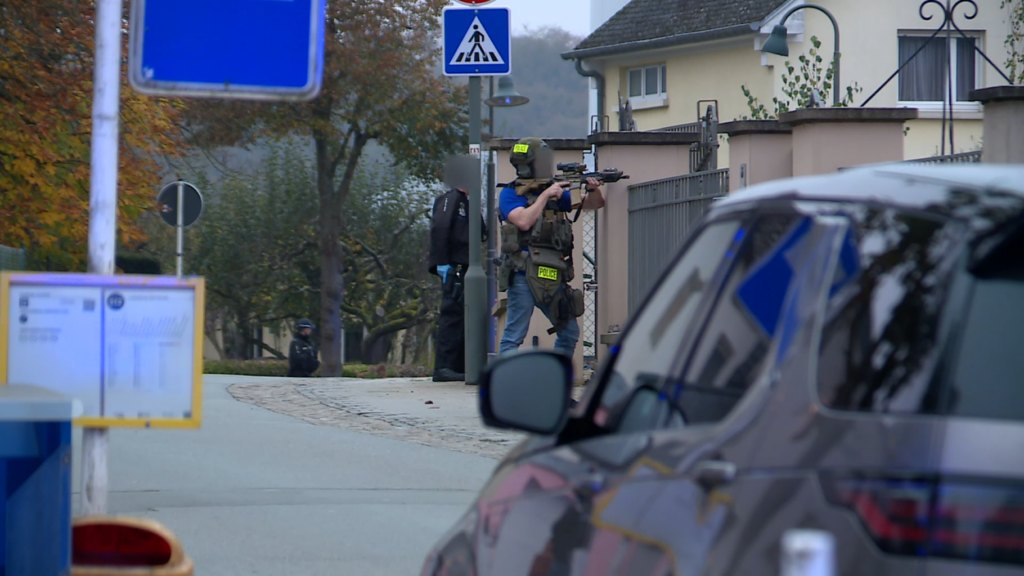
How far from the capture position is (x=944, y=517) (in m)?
1.72

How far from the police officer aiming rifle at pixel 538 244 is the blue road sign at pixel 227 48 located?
6.14 meters

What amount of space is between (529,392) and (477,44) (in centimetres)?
933

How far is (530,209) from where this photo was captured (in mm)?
10328

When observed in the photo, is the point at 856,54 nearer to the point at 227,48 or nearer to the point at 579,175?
the point at 579,175

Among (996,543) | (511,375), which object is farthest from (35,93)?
(996,543)

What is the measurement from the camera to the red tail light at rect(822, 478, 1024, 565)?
1689mm

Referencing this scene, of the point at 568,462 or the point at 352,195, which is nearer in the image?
the point at 568,462

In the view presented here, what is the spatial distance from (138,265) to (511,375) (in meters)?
35.3

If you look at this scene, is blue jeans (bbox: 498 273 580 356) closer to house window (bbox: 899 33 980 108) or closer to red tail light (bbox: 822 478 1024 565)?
red tail light (bbox: 822 478 1024 565)

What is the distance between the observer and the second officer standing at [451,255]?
12.9 metres

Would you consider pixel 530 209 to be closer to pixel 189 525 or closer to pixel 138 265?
pixel 189 525

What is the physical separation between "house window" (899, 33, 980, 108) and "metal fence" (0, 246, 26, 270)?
20325mm

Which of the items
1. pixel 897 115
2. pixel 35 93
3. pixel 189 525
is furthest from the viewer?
pixel 35 93

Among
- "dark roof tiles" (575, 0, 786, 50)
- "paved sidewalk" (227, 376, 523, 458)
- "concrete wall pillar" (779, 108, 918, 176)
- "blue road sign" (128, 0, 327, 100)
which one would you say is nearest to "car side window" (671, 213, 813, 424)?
"blue road sign" (128, 0, 327, 100)
